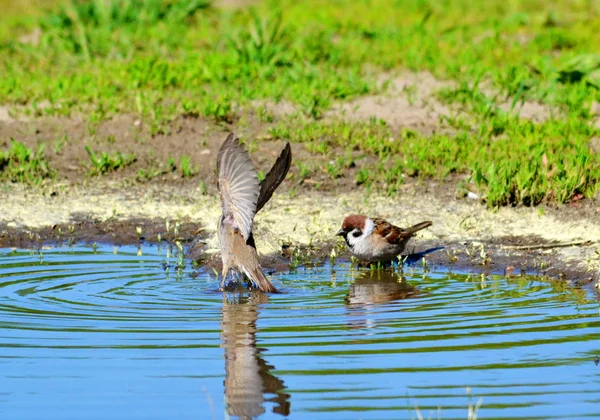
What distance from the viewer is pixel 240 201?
7.71 meters

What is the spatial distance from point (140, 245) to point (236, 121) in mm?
2473

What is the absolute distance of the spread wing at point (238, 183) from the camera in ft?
24.9

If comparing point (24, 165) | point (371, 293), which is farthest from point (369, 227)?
point (24, 165)

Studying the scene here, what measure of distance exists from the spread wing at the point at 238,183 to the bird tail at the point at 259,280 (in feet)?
0.85

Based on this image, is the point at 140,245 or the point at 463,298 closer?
the point at 463,298

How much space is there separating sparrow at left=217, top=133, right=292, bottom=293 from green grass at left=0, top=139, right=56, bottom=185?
10.2ft

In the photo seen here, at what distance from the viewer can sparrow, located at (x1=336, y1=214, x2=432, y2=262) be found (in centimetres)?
829

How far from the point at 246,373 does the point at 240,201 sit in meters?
2.30

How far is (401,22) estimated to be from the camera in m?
14.9

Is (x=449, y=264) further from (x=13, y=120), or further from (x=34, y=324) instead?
(x=13, y=120)

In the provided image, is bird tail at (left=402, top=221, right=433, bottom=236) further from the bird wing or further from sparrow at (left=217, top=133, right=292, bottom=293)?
sparrow at (left=217, top=133, right=292, bottom=293)

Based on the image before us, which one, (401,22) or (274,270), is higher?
(401,22)

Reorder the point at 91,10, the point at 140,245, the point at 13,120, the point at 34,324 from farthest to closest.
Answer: the point at 91,10 → the point at 13,120 → the point at 140,245 → the point at 34,324

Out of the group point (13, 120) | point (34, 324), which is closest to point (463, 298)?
point (34, 324)
